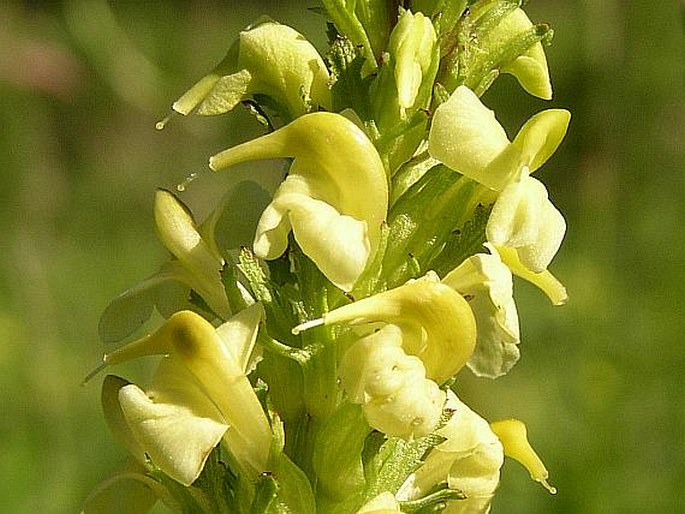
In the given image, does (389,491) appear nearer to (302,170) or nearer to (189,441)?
(189,441)

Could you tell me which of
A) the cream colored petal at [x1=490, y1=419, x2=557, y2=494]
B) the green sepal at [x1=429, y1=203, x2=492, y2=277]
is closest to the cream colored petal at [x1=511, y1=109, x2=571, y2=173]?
the green sepal at [x1=429, y1=203, x2=492, y2=277]

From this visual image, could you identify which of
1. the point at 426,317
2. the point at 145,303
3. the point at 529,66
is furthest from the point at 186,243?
the point at 529,66

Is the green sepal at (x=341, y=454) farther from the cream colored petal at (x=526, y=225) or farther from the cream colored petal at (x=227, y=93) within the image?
the cream colored petal at (x=227, y=93)

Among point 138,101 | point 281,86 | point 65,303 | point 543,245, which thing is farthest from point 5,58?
point 543,245

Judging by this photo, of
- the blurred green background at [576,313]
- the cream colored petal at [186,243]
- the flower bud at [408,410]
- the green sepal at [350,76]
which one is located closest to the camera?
the flower bud at [408,410]

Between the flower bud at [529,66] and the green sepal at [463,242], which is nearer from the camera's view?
the green sepal at [463,242]

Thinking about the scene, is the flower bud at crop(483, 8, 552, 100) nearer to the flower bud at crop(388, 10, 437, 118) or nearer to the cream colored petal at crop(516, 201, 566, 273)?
the flower bud at crop(388, 10, 437, 118)

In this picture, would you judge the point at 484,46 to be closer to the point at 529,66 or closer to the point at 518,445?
the point at 529,66

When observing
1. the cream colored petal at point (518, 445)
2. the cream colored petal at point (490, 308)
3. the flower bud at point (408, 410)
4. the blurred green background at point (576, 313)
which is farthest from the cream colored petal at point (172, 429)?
the blurred green background at point (576, 313)
